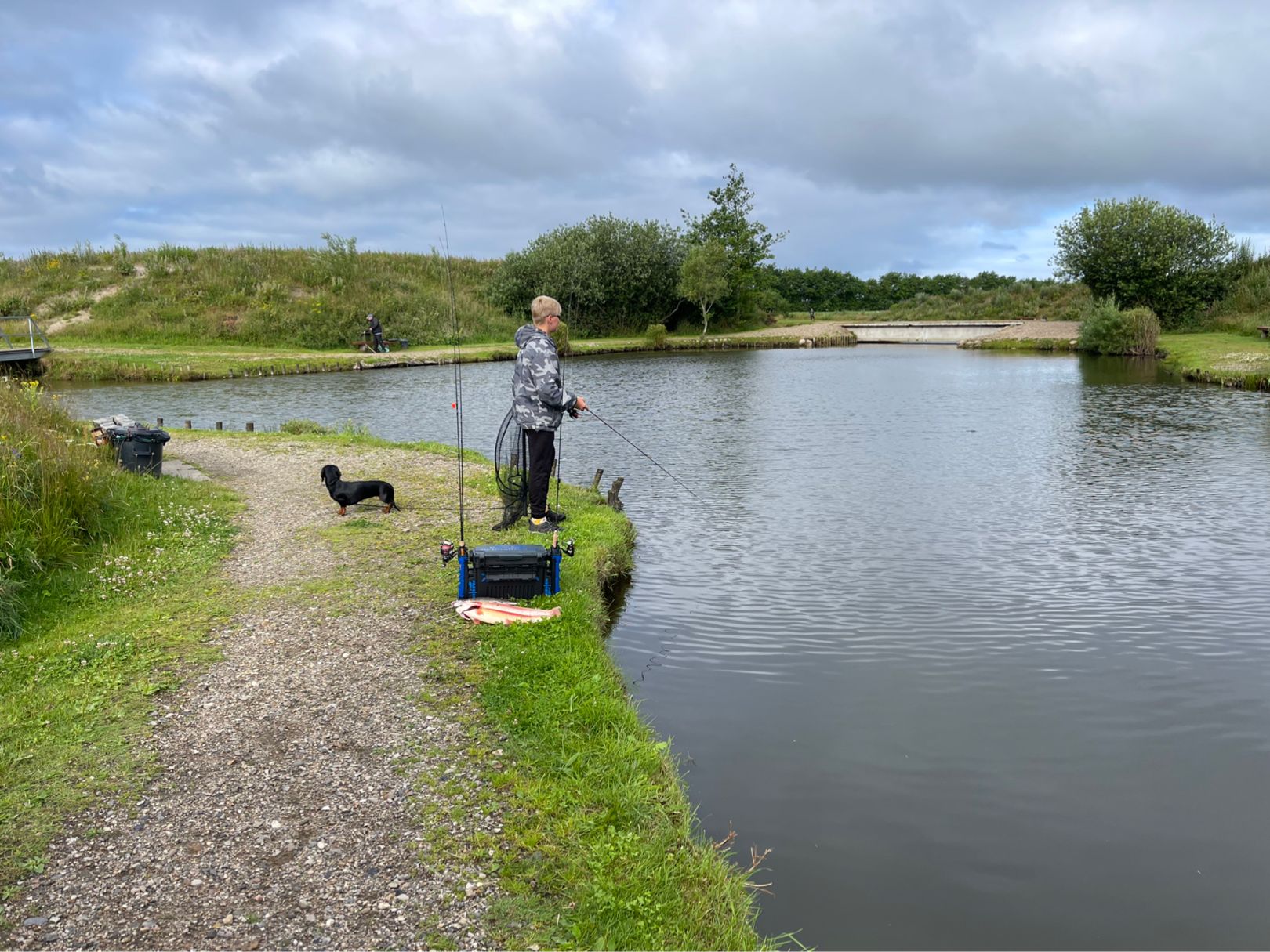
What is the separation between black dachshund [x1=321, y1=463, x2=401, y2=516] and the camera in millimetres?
11617

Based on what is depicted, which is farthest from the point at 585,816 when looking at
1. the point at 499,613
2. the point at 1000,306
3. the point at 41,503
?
the point at 1000,306

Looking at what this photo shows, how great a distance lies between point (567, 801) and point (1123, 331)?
42.1 metres

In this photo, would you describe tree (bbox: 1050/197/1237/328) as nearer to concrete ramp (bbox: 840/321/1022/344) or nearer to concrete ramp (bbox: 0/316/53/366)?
concrete ramp (bbox: 840/321/1022/344)

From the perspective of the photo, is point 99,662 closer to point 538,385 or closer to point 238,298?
point 538,385

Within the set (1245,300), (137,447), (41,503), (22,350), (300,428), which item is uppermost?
(1245,300)

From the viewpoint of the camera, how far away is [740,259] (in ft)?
195

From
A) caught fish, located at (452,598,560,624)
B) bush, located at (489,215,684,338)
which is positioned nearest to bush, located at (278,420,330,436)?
→ caught fish, located at (452,598,560,624)

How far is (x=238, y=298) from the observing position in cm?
4834

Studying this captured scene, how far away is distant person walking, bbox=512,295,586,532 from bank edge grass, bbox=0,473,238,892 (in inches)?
132

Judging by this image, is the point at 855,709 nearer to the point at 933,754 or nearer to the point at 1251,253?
the point at 933,754

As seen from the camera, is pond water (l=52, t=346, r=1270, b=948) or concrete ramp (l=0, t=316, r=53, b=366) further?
concrete ramp (l=0, t=316, r=53, b=366)

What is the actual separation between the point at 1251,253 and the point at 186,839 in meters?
58.2

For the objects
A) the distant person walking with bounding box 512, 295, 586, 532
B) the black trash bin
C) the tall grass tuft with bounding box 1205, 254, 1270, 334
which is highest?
the tall grass tuft with bounding box 1205, 254, 1270, 334

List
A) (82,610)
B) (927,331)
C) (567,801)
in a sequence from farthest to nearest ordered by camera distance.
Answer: (927,331), (82,610), (567,801)
